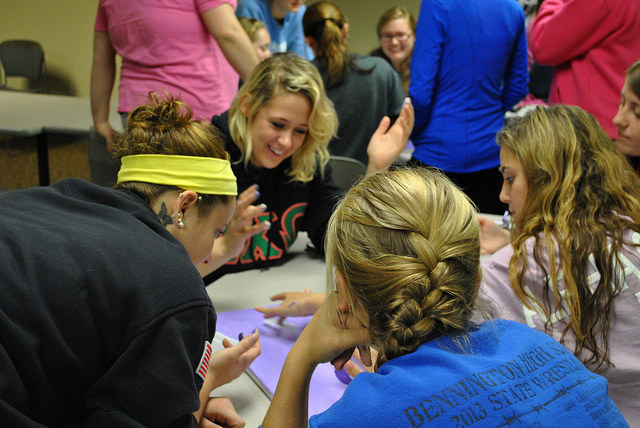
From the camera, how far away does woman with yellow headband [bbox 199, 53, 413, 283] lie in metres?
1.71

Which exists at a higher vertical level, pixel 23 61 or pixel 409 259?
pixel 409 259

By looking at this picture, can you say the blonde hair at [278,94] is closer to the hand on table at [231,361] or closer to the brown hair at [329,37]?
the brown hair at [329,37]

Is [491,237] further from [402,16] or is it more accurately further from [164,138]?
[402,16]

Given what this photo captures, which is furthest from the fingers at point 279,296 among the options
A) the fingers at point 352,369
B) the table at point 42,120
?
the table at point 42,120

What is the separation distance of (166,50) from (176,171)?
104cm

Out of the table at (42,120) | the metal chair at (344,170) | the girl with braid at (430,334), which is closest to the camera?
the girl with braid at (430,334)

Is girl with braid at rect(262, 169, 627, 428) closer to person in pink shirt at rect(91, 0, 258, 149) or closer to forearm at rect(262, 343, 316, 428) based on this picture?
forearm at rect(262, 343, 316, 428)

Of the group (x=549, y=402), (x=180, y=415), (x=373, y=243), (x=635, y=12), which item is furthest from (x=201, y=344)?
(x=635, y=12)

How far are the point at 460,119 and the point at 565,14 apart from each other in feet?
1.73

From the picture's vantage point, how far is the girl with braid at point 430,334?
65 centimetres

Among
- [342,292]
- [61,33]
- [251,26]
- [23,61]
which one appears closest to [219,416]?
[342,292]

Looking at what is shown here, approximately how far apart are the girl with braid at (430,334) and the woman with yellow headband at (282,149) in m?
0.89

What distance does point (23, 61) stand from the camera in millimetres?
4336

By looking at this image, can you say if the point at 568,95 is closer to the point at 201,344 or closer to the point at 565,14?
the point at 565,14
